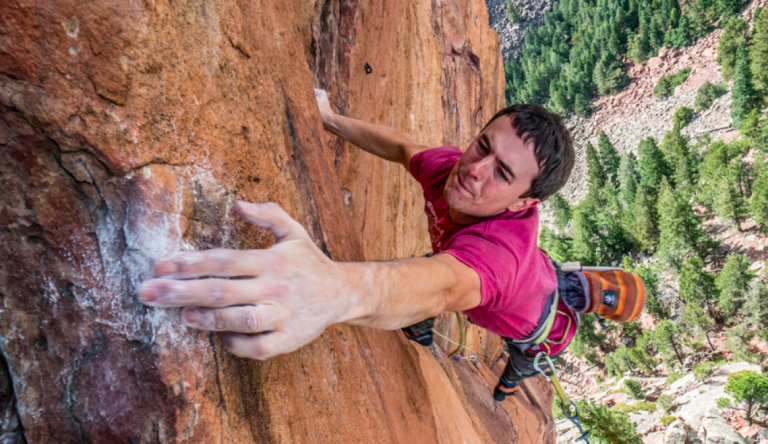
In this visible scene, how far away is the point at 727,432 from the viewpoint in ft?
71.3

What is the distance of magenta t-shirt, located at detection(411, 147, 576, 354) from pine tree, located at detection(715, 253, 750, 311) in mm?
34011

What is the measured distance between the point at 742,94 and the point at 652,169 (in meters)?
13.8

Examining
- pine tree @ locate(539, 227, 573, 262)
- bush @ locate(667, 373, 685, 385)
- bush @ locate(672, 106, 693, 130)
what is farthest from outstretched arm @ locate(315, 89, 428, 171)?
bush @ locate(672, 106, 693, 130)

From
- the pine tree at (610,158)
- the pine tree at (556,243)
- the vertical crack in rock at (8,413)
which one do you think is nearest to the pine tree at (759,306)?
the pine tree at (556,243)

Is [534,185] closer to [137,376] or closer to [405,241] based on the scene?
[137,376]

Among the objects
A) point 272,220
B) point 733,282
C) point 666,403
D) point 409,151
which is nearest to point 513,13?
point 733,282

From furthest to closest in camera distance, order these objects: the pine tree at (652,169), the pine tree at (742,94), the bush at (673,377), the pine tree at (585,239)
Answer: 1. the pine tree at (742,94)
2. the pine tree at (652,169)
3. the pine tree at (585,239)
4. the bush at (673,377)

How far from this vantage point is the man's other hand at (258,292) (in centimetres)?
131

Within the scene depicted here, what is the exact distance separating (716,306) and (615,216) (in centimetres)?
1415

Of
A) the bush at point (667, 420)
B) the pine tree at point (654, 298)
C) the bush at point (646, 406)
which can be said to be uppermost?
the pine tree at point (654, 298)

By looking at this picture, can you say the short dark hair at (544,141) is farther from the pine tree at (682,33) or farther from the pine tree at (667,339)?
the pine tree at (682,33)

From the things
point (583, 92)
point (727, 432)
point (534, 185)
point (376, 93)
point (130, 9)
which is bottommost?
point (727, 432)

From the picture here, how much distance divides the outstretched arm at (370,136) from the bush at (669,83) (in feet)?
237

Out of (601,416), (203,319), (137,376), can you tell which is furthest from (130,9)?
(601,416)
